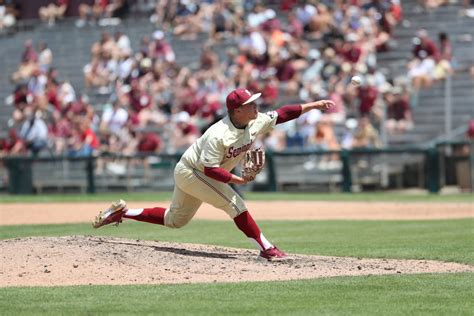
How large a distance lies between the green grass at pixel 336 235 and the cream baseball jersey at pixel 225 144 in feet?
6.12

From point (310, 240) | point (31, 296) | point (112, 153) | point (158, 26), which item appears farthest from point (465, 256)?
point (158, 26)

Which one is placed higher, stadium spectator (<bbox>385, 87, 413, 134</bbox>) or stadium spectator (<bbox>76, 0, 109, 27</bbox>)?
stadium spectator (<bbox>76, 0, 109, 27</bbox>)

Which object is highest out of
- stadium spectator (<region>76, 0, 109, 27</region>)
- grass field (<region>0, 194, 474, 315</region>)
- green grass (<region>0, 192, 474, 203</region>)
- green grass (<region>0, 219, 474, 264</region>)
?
stadium spectator (<region>76, 0, 109, 27</region>)

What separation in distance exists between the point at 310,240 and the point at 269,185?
1095 centimetres

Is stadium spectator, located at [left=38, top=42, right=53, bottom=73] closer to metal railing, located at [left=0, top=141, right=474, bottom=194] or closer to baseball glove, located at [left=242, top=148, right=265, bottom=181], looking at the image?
metal railing, located at [left=0, top=141, right=474, bottom=194]

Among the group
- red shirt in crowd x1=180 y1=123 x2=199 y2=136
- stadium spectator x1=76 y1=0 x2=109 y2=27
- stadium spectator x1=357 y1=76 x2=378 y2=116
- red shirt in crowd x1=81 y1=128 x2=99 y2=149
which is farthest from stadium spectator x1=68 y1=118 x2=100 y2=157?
stadium spectator x1=76 y1=0 x2=109 y2=27

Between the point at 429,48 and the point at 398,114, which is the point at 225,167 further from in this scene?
the point at 429,48

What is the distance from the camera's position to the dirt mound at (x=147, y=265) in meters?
9.51

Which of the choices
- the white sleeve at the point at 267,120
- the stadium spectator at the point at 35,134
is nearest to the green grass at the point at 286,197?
the stadium spectator at the point at 35,134

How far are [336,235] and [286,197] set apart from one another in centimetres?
856

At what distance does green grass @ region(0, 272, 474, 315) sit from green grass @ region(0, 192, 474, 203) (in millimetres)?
11931

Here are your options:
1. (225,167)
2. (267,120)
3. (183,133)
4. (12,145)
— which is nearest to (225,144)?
(225,167)

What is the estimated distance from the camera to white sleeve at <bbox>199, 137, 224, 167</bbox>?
10242 millimetres

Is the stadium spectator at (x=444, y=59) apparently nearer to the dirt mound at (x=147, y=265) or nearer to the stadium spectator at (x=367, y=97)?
the stadium spectator at (x=367, y=97)
